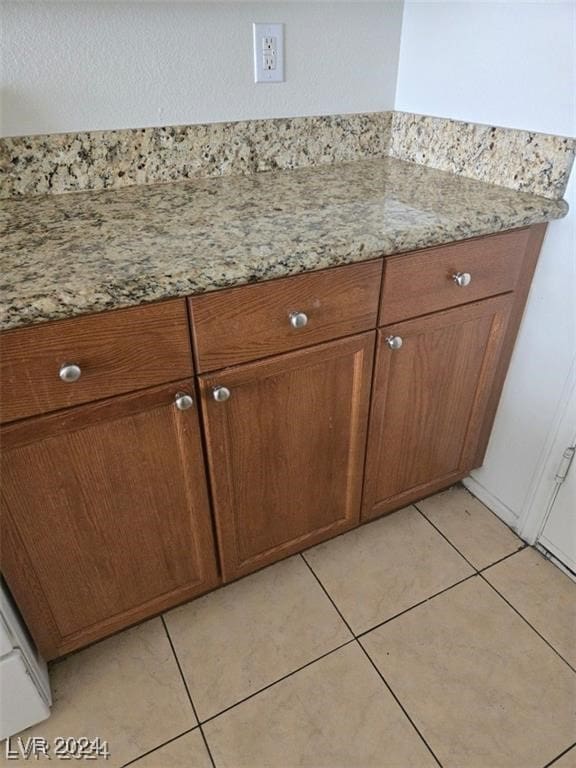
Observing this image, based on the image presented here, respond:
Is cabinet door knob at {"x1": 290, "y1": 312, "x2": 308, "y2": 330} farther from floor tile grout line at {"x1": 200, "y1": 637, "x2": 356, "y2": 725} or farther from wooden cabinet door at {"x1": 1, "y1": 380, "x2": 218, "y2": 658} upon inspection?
floor tile grout line at {"x1": 200, "y1": 637, "x2": 356, "y2": 725}

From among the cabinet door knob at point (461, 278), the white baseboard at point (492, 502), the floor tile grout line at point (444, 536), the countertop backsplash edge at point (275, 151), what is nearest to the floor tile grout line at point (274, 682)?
the floor tile grout line at point (444, 536)

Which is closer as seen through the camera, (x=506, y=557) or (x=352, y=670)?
(x=352, y=670)

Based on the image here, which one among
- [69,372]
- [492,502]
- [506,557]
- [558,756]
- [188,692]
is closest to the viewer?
[69,372]

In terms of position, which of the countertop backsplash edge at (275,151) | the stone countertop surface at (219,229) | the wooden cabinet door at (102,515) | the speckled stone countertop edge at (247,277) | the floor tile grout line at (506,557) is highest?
the countertop backsplash edge at (275,151)

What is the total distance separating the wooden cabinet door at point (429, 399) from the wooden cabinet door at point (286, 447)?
0.06 metres

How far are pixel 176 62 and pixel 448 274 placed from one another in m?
0.75

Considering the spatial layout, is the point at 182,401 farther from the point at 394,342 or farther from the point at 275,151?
the point at 275,151

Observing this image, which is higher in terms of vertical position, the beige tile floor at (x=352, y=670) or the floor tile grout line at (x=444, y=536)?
the floor tile grout line at (x=444, y=536)

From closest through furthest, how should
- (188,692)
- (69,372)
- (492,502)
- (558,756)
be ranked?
1. (69,372)
2. (558,756)
3. (188,692)
4. (492,502)

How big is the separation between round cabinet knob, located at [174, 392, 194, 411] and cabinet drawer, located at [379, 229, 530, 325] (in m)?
0.42

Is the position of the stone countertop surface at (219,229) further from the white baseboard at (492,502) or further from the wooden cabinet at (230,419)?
the white baseboard at (492,502)

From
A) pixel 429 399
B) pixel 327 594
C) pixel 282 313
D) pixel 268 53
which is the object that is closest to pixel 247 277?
pixel 282 313

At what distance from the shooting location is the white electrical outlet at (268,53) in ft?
3.86

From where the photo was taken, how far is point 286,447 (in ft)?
3.55
